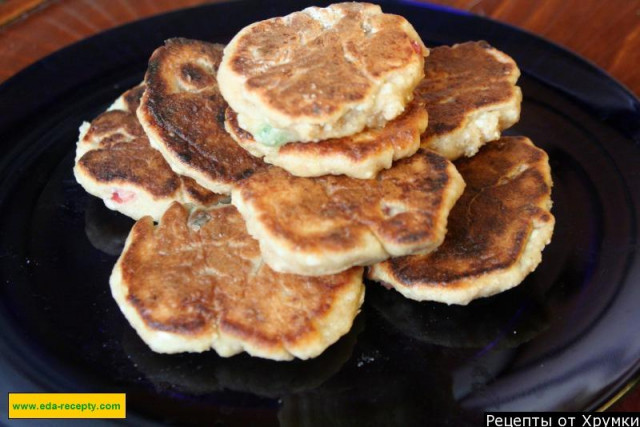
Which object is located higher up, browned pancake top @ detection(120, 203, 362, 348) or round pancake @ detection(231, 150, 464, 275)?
round pancake @ detection(231, 150, 464, 275)

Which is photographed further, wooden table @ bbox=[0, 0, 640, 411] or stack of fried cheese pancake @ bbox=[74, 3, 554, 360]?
wooden table @ bbox=[0, 0, 640, 411]

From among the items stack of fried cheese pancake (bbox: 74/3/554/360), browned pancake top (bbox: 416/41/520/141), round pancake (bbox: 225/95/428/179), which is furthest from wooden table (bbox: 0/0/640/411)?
round pancake (bbox: 225/95/428/179)

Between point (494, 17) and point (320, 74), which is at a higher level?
point (320, 74)

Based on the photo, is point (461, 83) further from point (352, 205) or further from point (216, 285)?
point (216, 285)

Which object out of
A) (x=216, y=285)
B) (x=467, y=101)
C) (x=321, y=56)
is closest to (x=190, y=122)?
(x=321, y=56)

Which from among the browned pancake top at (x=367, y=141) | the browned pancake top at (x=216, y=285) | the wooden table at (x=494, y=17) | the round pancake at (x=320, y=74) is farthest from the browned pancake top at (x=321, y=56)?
the wooden table at (x=494, y=17)

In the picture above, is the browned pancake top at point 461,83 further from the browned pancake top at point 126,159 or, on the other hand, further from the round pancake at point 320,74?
the browned pancake top at point 126,159

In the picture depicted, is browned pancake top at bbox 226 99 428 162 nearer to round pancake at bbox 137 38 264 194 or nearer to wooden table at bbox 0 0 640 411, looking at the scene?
round pancake at bbox 137 38 264 194
